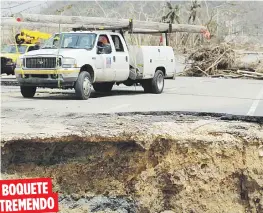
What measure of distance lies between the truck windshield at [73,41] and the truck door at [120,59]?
33.3 inches

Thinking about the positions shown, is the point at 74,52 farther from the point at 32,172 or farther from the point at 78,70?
the point at 32,172

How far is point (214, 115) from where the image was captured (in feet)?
26.9

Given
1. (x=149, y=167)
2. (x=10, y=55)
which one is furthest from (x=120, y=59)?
(x=10, y=55)

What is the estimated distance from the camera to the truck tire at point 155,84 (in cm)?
1593

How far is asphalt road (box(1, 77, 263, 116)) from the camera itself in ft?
37.7

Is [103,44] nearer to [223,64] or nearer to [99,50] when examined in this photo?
[99,50]

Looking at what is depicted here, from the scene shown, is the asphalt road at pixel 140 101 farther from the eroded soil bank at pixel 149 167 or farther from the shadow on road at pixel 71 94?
the eroded soil bank at pixel 149 167

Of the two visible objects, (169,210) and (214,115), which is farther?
(214,115)

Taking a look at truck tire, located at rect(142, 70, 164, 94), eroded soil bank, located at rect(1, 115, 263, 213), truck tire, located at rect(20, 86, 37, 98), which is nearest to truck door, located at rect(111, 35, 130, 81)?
truck tire, located at rect(142, 70, 164, 94)

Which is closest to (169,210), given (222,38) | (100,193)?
(100,193)

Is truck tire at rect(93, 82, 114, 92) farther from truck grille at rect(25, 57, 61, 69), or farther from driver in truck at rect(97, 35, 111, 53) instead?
truck grille at rect(25, 57, 61, 69)

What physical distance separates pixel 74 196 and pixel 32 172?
644mm

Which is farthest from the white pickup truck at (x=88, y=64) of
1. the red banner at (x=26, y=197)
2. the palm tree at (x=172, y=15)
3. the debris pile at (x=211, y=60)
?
the palm tree at (x=172, y=15)

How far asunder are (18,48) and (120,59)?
29.2 feet
